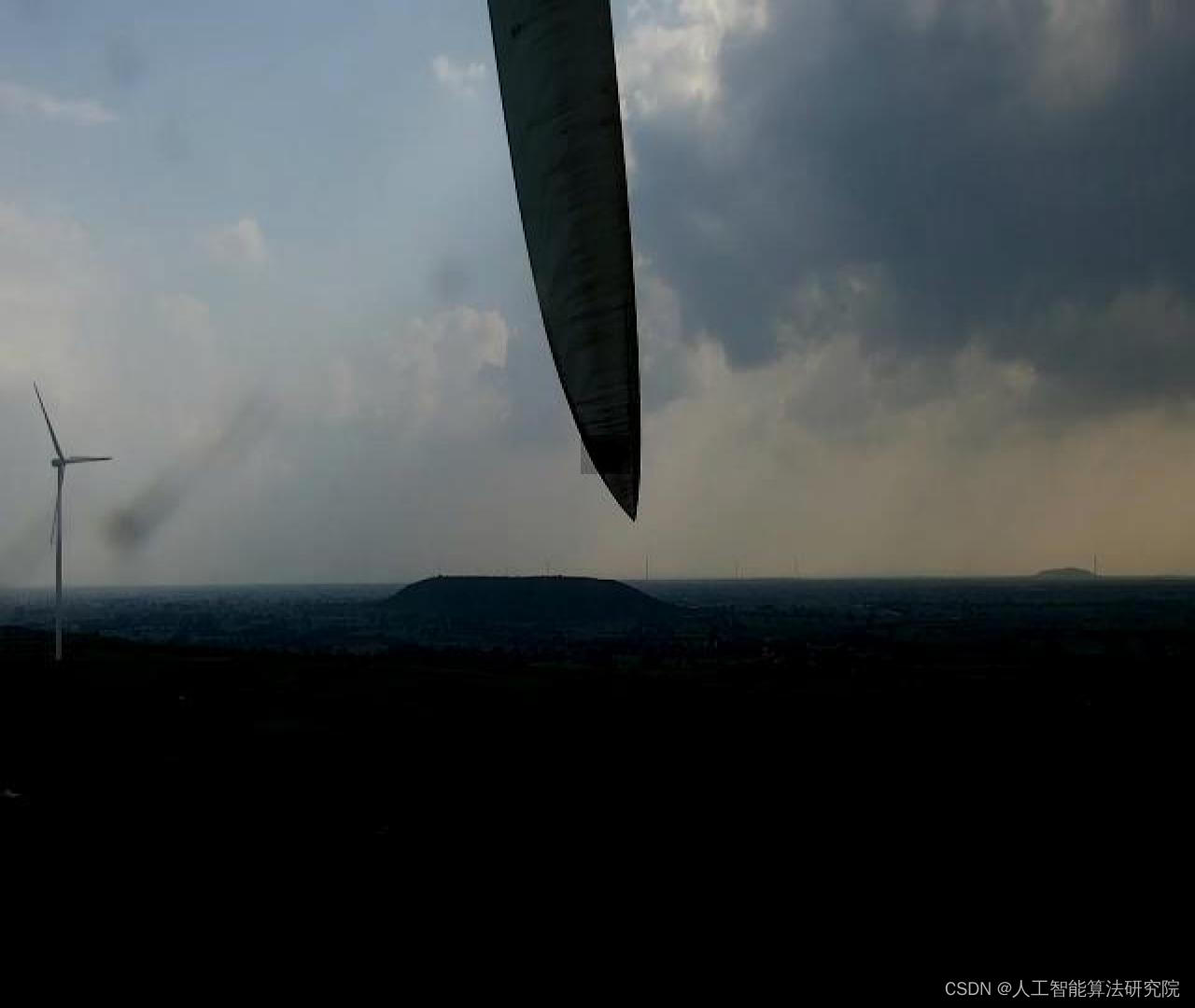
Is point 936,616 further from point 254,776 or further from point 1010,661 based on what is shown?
point 254,776

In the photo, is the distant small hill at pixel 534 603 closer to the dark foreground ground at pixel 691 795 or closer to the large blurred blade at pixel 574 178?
the dark foreground ground at pixel 691 795

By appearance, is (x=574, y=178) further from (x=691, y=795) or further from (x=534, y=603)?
(x=534, y=603)

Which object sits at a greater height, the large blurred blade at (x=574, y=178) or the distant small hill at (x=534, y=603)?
the large blurred blade at (x=574, y=178)

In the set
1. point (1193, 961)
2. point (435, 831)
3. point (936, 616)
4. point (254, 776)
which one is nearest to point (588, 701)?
point (254, 776)

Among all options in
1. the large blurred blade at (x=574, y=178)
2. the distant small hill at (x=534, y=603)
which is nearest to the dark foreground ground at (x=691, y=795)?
the large blurred blade at (x=574, y=178)

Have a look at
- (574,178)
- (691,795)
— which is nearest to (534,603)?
(691,795)

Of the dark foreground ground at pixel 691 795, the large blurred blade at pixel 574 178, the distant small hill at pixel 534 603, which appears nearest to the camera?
the large blurred blade at pixel 574 178

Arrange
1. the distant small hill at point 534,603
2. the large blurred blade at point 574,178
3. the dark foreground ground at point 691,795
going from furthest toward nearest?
the distant small hill at point 534,603, the dark foreground ground at point 691,795, the large blurred blade at point 574,178
